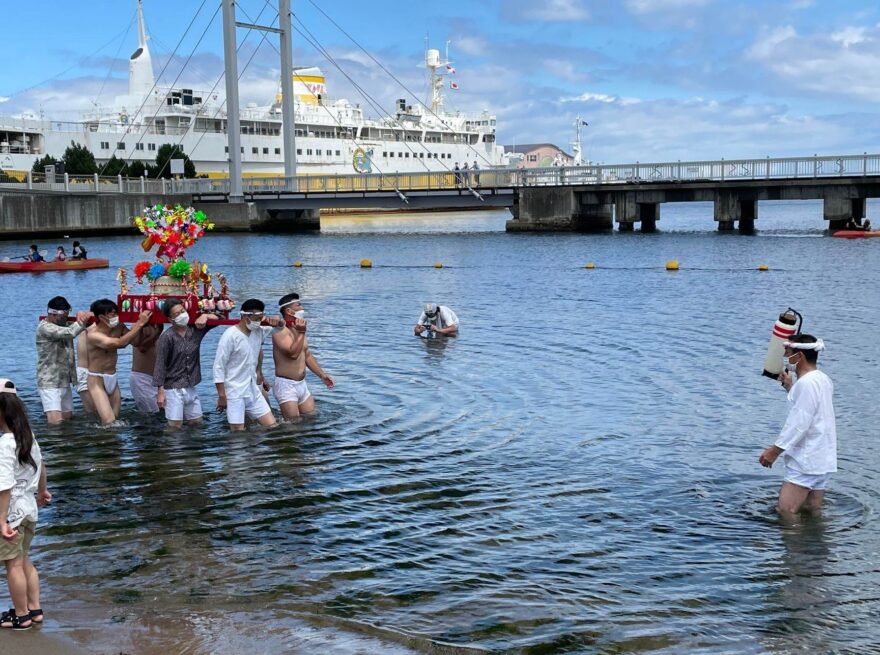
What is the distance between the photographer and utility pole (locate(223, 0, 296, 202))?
223 ft

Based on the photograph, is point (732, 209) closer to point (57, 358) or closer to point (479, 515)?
point (57, 358)

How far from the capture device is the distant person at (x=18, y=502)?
583cm

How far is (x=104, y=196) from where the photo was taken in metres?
63.7

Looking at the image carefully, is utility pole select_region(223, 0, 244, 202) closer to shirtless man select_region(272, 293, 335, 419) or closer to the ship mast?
the ship mast

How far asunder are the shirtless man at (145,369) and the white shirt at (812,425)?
7.42 m

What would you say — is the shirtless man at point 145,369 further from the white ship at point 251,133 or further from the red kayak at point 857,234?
the white ship at point 251,133

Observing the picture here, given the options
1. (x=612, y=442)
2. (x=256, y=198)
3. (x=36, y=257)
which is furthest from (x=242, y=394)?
(x=256, y=198)

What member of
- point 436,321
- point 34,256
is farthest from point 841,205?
point 436,321

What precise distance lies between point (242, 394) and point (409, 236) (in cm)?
5645

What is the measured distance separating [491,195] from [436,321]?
46.6 meters

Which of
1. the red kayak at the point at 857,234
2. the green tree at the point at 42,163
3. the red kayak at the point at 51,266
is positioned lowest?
the red kayak at the point at 51,266

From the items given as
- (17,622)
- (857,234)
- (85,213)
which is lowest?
(17,622)

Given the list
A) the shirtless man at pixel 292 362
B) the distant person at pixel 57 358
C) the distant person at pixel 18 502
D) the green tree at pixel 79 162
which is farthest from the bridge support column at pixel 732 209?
the distant person at pixel 18 502

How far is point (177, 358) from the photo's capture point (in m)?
11.2
